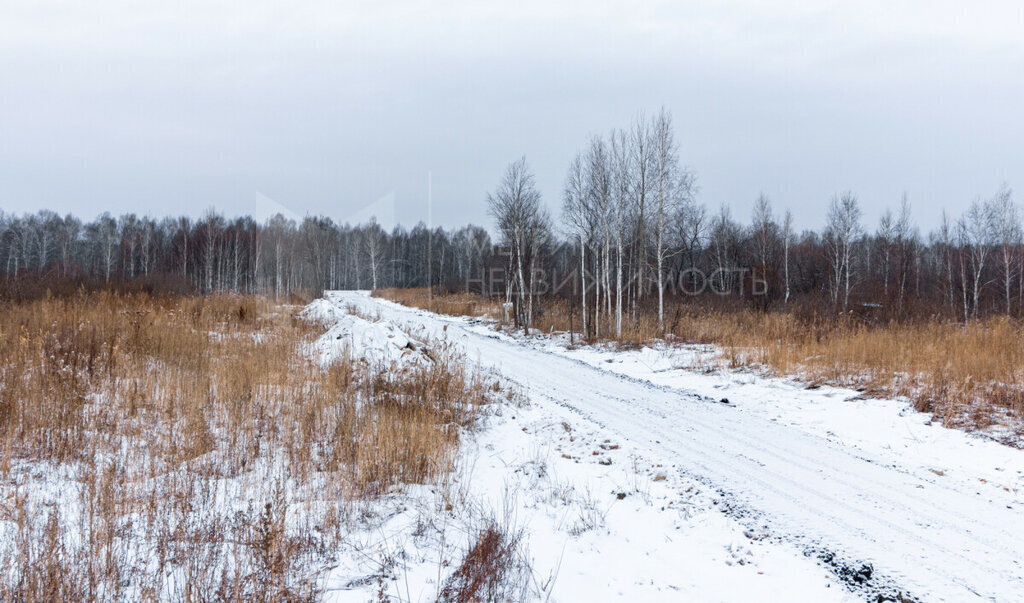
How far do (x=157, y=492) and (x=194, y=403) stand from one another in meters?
1.90

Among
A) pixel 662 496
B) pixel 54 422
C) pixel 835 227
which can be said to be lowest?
pixel 662 496

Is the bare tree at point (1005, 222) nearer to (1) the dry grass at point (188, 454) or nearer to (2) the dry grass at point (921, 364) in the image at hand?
(2) the dry grass at point (921, 364)

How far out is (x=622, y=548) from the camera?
11.4 ft

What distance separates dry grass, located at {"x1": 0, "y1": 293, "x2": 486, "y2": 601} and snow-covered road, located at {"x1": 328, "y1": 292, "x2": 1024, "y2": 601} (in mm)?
2748

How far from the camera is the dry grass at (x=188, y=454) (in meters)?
2.73

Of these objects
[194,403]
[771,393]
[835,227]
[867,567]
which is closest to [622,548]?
[867,567]

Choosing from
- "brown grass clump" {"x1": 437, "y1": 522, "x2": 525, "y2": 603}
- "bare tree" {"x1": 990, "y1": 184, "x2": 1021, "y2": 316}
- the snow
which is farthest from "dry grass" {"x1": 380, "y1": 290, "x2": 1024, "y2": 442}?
"bare tree" {"x1": 990, "y1": 184, "x2": 1021, "y2": 316}

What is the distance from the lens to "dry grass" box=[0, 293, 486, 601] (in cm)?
273

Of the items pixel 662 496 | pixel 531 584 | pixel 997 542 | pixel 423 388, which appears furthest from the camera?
pixel 423 388

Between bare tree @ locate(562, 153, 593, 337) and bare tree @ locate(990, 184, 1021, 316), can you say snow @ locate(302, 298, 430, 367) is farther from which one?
bare tree @ locate(990, 184, 1021, 316)

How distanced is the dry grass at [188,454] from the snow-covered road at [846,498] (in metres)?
2.75

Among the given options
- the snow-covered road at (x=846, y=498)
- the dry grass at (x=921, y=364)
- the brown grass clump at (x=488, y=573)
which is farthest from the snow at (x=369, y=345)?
the dry grass at (x=921, y=364)

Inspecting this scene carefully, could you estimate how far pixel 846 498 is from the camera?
4.14m

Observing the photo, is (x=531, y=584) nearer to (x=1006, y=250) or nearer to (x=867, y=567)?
(x=867, y=567)
